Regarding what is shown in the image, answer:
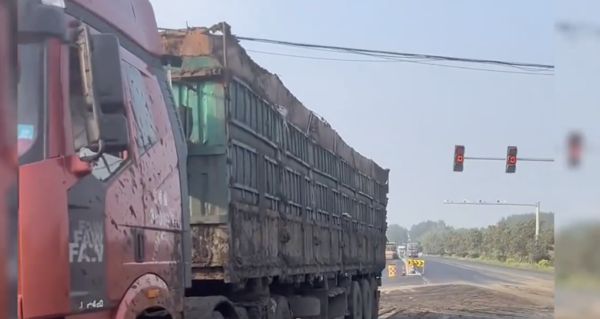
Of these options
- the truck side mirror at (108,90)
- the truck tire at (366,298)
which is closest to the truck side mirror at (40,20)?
the truck side mirror at (108,90)

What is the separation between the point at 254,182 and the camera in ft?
25.5

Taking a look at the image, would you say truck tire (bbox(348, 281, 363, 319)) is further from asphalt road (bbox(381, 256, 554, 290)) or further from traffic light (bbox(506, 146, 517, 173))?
asphalt road (bbox(381, 256, 554, 290))

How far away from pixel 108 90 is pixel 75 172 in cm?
39

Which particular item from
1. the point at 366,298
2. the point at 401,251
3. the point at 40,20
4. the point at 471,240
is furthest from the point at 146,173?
the point at 471,240

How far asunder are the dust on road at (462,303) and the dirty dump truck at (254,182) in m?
6.95

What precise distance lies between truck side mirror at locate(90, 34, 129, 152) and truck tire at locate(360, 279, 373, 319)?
501 inches

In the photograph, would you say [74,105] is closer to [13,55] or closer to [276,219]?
[13,55]

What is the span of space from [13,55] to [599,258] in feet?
6.78

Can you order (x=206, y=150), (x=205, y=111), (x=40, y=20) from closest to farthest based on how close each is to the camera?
(x=40, y=20) < (x=206, y=150) < (x=205, y=111)

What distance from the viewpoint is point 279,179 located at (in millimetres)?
8852

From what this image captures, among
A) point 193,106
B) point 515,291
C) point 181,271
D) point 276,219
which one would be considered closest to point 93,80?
point 181,271

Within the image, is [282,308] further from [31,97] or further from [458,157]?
[458,157]

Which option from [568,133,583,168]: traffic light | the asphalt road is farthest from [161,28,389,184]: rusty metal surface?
the asphalt road

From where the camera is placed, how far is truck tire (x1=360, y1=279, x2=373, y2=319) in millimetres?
15914
